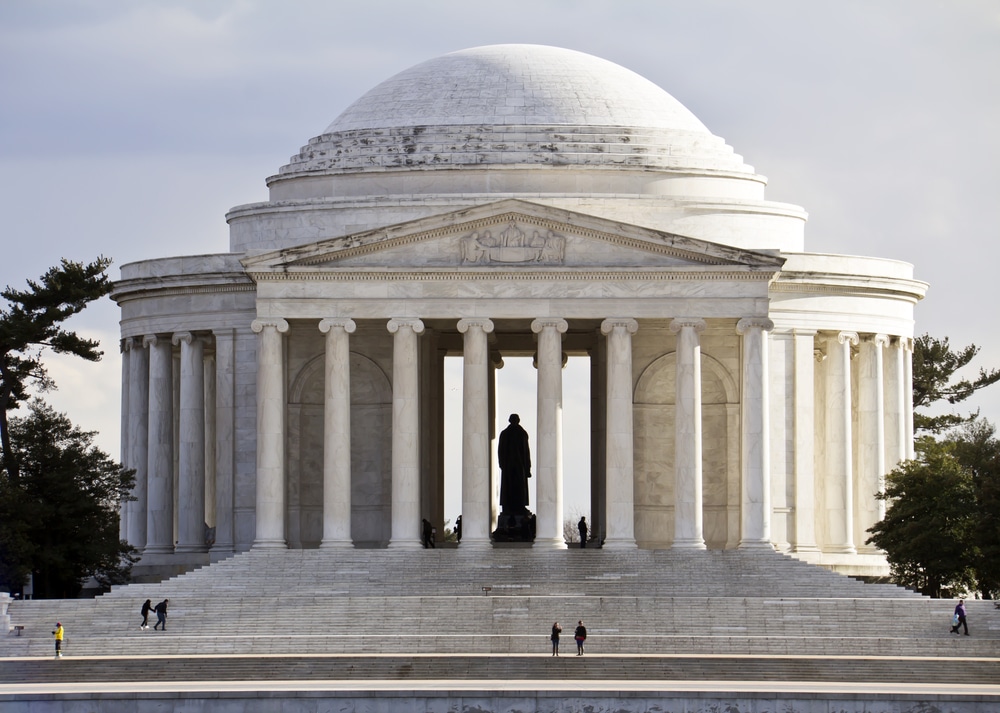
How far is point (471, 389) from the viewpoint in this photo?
342ft

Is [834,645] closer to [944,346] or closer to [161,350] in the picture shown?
[161,350]

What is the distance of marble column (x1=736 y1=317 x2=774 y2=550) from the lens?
103875 mm

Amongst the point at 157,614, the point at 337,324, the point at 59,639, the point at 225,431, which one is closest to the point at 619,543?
the point at 337,324

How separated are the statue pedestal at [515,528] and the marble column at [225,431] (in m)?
12.0

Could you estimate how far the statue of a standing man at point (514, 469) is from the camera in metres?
113

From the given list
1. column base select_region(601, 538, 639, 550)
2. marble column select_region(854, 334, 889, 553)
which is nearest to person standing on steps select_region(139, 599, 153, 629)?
column base select_region(601, 538, 639, 550)

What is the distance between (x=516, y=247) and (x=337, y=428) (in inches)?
414

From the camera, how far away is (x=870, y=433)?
114562 millimetres

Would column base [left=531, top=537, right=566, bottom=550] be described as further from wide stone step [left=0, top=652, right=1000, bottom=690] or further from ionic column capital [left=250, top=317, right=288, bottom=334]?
wide stone step [left=0, top=652, right=1000, bottom=690]

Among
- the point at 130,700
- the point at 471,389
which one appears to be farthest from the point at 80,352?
the point at 130,700

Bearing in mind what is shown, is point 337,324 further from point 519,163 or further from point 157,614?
point 157,614

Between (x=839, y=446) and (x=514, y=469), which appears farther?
(x=514, y=469)

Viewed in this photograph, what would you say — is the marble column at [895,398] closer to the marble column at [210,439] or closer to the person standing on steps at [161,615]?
the marble column at [210,439]

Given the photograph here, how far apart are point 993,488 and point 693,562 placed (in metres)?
12.1
